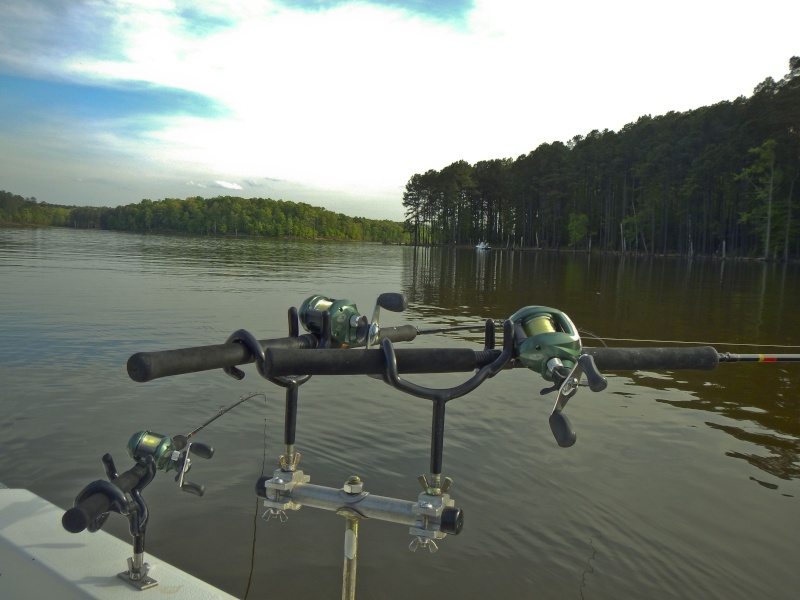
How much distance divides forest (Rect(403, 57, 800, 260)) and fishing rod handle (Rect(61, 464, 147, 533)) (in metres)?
69.7

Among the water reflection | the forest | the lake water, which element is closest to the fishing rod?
the lake water

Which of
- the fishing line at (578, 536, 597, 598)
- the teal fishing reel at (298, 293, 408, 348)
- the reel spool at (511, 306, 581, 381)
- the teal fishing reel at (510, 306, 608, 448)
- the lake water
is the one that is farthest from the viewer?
the lake water

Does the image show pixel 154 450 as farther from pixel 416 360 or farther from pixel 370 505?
pixel 416 360

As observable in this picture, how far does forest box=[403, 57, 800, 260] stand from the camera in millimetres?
65088

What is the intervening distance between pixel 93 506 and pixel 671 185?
90069 mm

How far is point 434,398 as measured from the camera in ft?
5.43

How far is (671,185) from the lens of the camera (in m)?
84.2

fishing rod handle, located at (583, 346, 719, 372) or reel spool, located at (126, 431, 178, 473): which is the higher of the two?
fishing rod handle, located at (583, 346, 719, 372)

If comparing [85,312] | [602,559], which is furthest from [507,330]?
[85,312]

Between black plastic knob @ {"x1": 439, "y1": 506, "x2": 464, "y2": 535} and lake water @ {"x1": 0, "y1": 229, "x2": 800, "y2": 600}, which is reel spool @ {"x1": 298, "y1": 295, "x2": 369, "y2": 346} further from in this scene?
lake water @ {"x1": 0, "y1": 229, "x2": 800, "y2": 600}

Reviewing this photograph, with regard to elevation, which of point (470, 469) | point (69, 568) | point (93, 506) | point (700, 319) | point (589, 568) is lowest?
point (589, 568)

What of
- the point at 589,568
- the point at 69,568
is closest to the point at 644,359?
the point at 69,568

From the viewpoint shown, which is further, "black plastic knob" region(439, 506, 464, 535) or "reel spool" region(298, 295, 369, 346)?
"reel spool" region(298, 295, 369, 346)

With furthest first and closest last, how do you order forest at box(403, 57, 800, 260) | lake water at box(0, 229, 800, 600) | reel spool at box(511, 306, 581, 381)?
forest at box(403, 57, 800, 260)
lake water at box(0, 229, 800, 600)
reel spool at box(511, 306, 581, 381)
